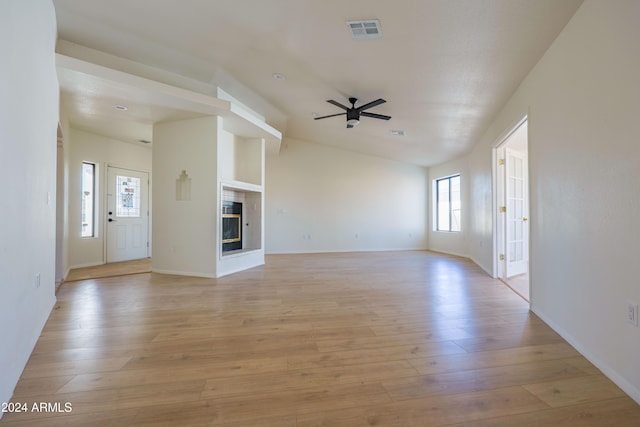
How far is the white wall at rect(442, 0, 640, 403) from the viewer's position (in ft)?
5.25

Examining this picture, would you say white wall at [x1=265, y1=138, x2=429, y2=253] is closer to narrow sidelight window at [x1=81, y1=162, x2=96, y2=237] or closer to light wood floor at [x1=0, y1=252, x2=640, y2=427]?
narrow sidelight window at [x1=81, y1=162, x2=96, y2=237]

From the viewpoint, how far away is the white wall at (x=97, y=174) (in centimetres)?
536

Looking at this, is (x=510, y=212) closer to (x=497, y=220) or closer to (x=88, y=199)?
(x=497, y=220)

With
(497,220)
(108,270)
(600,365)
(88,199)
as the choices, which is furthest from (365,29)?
(88,199)

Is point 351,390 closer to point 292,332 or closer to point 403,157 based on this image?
point 292,332

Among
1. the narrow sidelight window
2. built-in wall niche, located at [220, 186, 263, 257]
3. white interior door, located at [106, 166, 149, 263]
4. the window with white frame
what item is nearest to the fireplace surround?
built-in wall niche, located at [220, 186, 263, 257]

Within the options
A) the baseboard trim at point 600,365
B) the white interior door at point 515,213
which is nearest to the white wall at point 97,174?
the baseboard trim at point 600,365

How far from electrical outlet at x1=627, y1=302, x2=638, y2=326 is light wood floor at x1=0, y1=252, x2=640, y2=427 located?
0.41m

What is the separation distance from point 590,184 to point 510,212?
3.01m

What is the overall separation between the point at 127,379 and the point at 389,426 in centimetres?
152

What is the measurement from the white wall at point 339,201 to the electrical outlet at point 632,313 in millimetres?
6681

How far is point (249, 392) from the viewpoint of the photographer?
1.57m

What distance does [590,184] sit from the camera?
1.96 m

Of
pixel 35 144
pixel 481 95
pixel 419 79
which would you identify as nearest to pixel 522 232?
pixel 481 95
